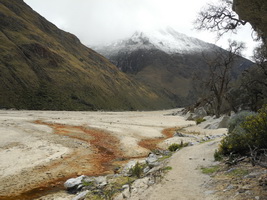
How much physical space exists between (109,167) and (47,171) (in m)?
3.58

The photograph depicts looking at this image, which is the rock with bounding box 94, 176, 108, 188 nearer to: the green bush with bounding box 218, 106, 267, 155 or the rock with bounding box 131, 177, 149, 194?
the rock with bounding box 131, 177, 149, 194

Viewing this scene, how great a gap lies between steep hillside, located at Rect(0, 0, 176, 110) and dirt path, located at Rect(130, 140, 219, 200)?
195 ft

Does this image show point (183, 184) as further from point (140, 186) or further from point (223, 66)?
point (223, 66)

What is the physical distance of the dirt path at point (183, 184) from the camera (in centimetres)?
622

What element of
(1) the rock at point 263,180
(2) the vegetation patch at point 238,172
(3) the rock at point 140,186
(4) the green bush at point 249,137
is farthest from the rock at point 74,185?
(1) the rock at point 263,180

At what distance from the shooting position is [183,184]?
7.19 meters

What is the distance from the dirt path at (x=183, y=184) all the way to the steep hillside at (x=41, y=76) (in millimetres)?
59443

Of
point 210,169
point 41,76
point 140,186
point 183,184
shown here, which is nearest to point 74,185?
point 140,186

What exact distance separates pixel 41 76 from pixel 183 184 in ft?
265

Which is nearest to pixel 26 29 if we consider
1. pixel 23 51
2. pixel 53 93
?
pixel 23 51

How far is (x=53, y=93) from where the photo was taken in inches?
3039

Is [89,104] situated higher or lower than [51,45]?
lower

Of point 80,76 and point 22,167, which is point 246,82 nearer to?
point 22,167

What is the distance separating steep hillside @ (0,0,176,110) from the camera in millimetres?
67625
